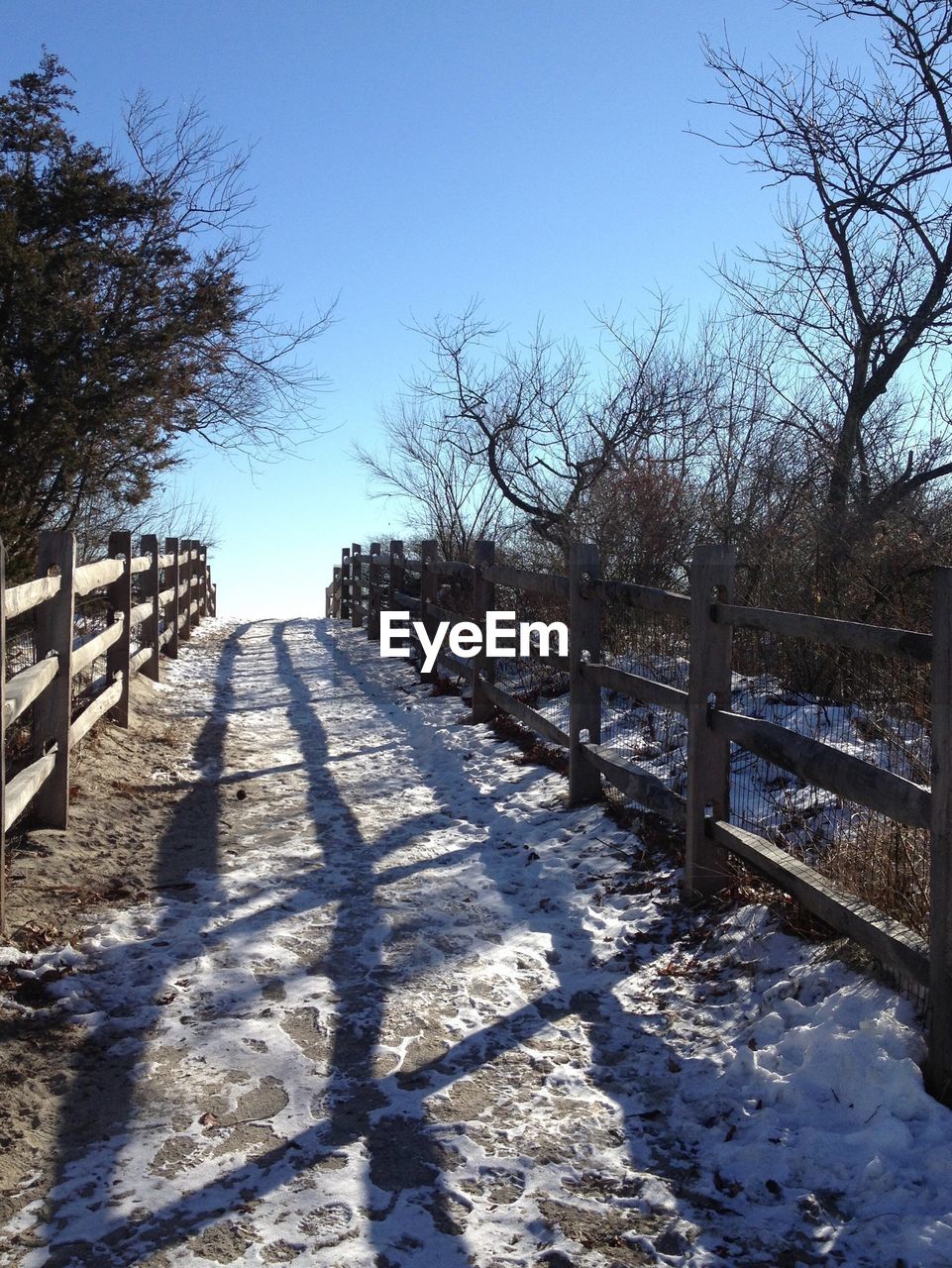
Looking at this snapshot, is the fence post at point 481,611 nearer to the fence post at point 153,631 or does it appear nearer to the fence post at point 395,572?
the fence post at point 153,631

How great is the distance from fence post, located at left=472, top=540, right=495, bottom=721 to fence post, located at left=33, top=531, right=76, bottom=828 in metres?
3.77

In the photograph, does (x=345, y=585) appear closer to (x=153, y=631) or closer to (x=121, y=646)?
(x=153, y=631)

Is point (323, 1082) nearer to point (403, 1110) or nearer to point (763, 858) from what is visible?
point (403, 1110)

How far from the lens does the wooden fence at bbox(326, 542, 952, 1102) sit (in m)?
3.02

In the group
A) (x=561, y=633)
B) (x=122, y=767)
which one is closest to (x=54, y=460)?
(x=122, y=767)

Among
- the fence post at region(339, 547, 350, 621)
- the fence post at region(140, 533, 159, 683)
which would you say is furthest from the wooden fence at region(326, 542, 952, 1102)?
the fence post at region(339, 547, 350, 621)

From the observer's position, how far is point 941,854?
300 cm

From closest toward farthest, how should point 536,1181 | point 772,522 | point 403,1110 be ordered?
point 536,1181, point 403,1110, point 772,522

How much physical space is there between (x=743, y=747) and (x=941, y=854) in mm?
2185

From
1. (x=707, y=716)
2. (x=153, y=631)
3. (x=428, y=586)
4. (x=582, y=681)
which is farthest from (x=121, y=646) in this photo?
(x=707, y=716)

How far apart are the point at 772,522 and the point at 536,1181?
8278 mm

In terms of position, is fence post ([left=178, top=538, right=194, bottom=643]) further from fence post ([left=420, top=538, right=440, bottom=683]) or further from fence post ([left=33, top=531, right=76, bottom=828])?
fence post ([left=33, top=531, right=76, bottom=828])

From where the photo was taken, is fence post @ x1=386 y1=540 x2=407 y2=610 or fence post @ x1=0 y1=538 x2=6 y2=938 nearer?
fence post @ x1=0 y1=538 x2=6 y2=938

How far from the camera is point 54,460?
35.2ft
